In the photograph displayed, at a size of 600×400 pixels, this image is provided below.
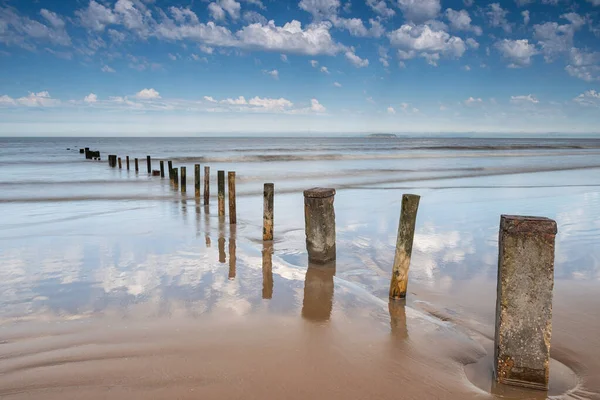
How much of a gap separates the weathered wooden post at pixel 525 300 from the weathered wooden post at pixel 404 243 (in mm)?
2069

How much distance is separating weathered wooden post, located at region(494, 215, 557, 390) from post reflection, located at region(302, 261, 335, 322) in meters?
2.14

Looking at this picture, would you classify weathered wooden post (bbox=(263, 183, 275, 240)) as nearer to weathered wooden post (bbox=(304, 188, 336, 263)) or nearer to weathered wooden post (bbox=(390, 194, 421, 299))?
weathered wooden post (bbox=(304, 188, 336, 263))

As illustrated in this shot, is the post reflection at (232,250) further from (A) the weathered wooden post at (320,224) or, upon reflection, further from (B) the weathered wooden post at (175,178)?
(B) the weathered wooden post at (175,178)

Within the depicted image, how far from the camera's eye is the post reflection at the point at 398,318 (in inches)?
199

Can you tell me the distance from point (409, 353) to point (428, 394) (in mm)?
750

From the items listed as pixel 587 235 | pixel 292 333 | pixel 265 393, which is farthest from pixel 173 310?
pixel 587 235

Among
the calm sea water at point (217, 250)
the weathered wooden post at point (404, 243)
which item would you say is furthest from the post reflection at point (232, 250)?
the weathered wooden post at point (404, 243)

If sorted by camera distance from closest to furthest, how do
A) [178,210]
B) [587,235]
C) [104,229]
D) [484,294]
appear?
[484,294], [587,235], [104,229], [178,210]

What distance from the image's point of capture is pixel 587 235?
9.89m

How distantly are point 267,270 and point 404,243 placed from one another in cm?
244

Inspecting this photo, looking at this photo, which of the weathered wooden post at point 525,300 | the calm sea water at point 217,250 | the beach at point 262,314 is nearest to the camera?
the weathered wooden post at point 525,300

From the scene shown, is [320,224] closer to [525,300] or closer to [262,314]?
[262,314]

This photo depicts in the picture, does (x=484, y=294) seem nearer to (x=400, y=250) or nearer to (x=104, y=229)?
(x=400, y=250)

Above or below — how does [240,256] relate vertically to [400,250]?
below
